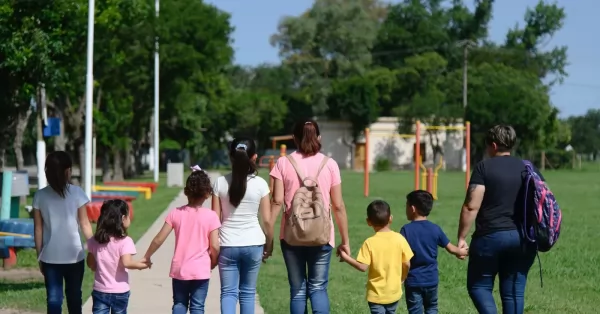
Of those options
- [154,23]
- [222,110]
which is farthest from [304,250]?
[222,110]

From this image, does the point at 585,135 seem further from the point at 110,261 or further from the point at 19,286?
the point at 110,261

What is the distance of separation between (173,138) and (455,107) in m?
21.5

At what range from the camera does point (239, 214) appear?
8.68 meters

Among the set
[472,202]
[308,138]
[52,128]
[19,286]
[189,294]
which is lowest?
[19,286]

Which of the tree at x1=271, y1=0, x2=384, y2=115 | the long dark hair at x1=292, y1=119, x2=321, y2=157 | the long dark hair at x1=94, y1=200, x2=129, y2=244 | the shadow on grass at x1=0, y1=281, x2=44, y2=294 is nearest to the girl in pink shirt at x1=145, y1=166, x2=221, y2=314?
the long dark hair at x1=94, y1=200, x2=129, y2=244

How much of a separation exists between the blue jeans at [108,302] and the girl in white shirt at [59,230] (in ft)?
1.59

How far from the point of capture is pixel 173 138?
8206 cm

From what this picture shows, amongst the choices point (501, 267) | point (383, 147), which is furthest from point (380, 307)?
point (383, 147)

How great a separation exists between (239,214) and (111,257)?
1045 millimetres

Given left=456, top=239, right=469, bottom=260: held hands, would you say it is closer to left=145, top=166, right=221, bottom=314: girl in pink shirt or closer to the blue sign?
left=145, top=166, right=221, bottom=314: girl in pink shirt

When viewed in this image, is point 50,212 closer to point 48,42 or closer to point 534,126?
point 48,42

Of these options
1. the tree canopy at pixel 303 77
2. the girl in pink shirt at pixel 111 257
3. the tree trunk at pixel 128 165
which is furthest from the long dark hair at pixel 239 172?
the tree trunk at pixel 128 165

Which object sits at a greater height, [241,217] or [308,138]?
[308,138]

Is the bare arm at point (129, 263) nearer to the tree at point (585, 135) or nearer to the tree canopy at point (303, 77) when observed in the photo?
the tree canopy at point (303, 77)
